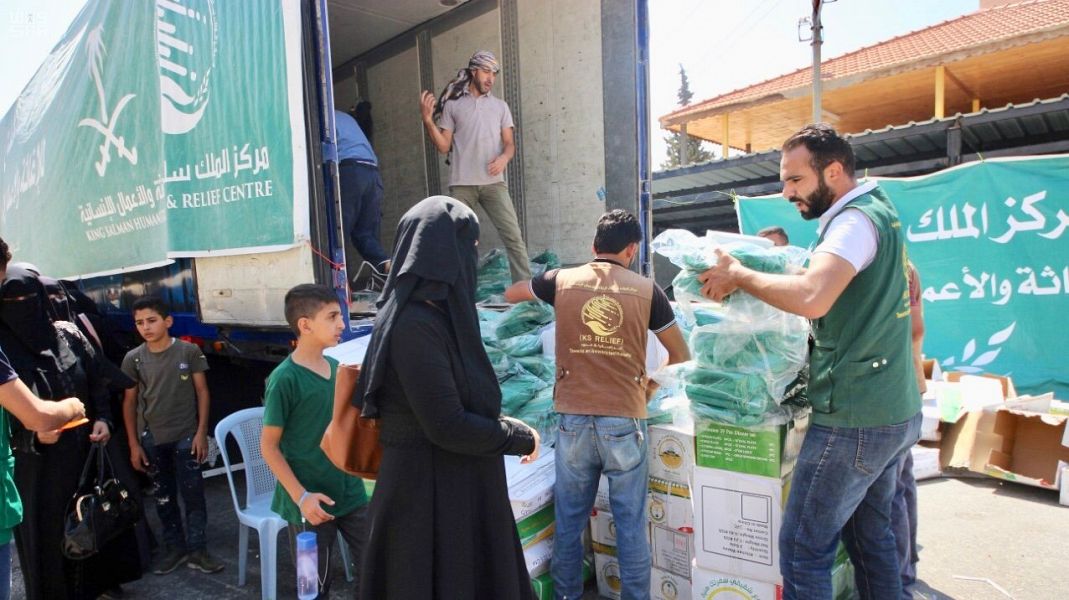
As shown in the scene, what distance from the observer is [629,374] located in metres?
2.56

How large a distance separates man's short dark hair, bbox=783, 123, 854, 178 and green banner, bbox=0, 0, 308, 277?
236 cm

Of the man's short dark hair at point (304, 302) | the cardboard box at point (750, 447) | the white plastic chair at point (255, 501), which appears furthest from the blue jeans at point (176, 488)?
the cardboard box at point (750, 447)

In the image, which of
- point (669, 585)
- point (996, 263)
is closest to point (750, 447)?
point (669, 585)

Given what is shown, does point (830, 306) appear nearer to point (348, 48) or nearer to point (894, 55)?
point (348, 48)

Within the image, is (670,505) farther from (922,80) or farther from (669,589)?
(922,80)

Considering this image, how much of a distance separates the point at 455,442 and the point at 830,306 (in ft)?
3.94

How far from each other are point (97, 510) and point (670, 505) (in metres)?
2.52

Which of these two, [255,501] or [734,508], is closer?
[734,508]

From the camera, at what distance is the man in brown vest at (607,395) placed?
2539 millimetres

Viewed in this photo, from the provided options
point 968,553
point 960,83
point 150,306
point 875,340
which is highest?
point 960,83

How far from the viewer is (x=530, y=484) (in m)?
2.86

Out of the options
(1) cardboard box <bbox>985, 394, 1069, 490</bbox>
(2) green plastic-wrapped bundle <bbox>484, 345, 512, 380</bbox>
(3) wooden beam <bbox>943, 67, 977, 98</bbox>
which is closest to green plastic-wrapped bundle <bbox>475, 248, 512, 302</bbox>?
(2) green plastic-wrapped bundle <bbox>484, 345, 512, 380</bbox>

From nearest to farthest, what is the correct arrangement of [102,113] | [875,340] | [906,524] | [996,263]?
1. [875,340]
2. [906,524]
3. [102,113]
4. [996,263]

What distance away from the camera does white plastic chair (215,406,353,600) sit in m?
3.02
